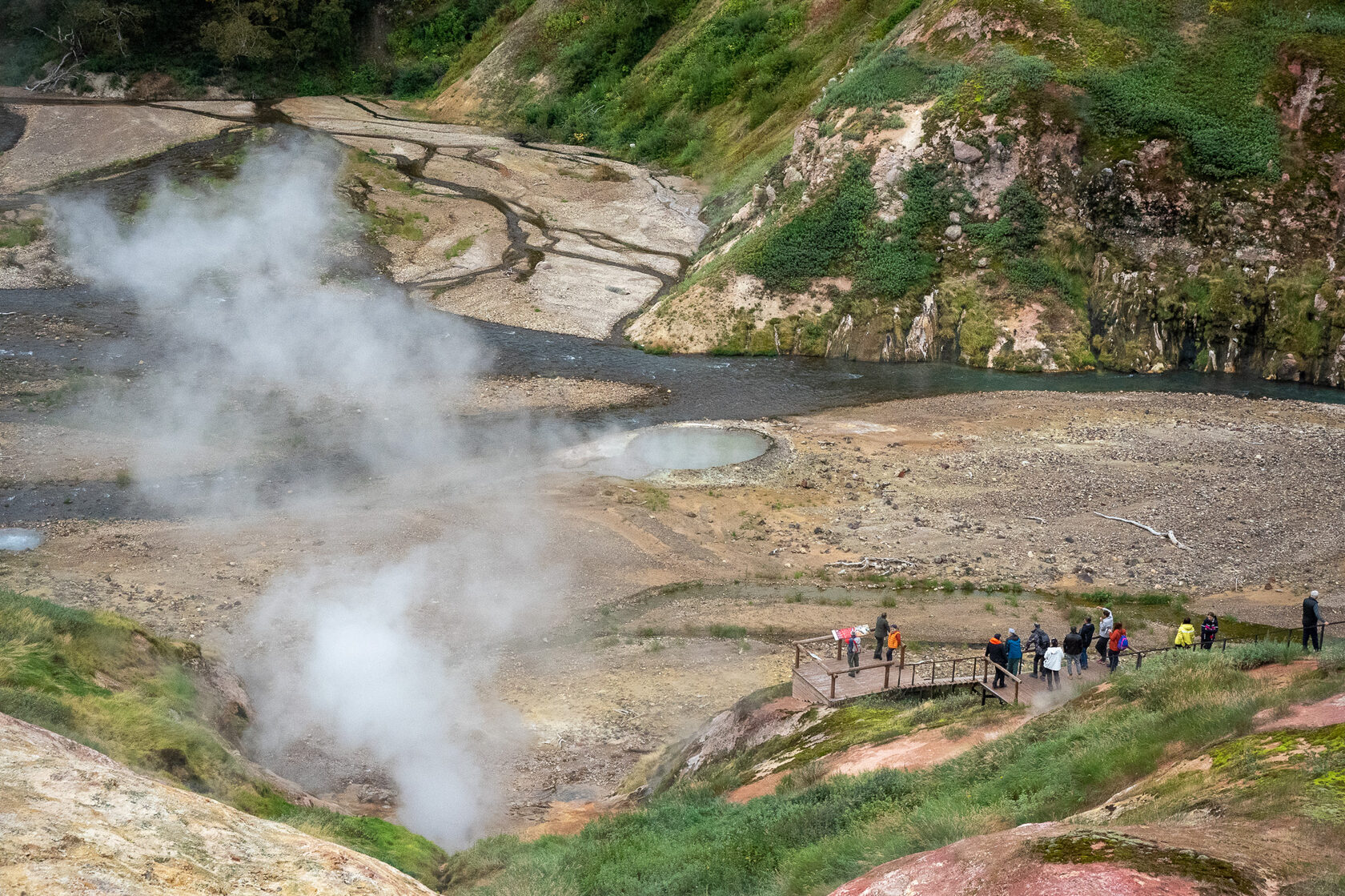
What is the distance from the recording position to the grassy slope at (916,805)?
1148 centimetres

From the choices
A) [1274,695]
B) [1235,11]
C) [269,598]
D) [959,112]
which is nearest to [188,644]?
[269,598]

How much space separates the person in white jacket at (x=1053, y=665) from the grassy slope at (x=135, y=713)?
10.5 meters

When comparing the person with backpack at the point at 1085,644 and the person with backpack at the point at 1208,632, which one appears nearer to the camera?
the person with backpack at the point at 1085,644

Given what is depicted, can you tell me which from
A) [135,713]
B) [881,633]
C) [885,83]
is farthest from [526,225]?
[135,713]

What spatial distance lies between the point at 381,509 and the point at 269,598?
4.94 metres

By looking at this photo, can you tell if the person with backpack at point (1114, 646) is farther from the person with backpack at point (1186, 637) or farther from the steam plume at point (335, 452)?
the steam plume at point (335, 452)

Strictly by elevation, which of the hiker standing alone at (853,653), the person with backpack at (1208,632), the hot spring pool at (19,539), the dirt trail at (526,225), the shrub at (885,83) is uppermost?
the shrub at (885,83)

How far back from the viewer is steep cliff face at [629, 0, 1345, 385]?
137 ft

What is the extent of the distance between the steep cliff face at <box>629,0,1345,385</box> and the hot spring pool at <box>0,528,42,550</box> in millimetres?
23128

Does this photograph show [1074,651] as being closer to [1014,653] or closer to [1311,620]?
[1014,653]

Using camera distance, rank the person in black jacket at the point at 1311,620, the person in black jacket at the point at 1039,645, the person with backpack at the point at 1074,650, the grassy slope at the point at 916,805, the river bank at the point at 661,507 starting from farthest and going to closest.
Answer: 1. the river bank at the point at 661,507
2. the person in black jacket at the point at 1039,645
3. the person with backpack at the point at 1074,650
4. the person in black jacket at the point at 1311,620
5. the grassy slope at the point at 916,805

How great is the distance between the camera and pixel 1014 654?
61.7ft

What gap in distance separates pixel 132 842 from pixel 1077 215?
41.8 meters

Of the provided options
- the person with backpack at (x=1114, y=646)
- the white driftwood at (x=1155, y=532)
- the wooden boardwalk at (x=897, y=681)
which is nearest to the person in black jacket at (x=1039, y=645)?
the wooden boardwalk at (x=897, y=681)
